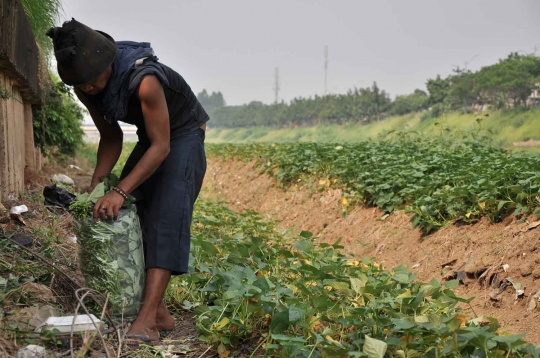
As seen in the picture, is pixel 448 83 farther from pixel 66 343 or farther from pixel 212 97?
pixel 212 97

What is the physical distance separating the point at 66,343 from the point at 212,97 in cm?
11157

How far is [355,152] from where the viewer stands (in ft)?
32.3

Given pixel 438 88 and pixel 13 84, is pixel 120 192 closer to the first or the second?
pixel 13 84

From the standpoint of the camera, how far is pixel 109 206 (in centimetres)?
309

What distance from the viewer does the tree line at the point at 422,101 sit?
77.5ft

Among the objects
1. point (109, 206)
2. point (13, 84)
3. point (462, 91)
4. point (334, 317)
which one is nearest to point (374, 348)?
point (334, 317)

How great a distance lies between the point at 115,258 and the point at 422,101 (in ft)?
123

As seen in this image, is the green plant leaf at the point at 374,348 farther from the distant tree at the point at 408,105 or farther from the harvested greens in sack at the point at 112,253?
the distant tree at the point at 408,105

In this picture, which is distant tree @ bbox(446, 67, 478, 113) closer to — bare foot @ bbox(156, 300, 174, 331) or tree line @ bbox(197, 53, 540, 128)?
tree line @ bbox(197, 53, 540, 128)

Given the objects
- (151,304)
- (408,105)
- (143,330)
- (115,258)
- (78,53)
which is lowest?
(143,330)

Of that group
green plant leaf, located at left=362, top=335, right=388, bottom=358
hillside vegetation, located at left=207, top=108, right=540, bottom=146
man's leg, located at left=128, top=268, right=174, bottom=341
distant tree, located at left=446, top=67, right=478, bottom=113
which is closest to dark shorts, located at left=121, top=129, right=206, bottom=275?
man's leg, located at left=128, top=268, right=174, bottom=341

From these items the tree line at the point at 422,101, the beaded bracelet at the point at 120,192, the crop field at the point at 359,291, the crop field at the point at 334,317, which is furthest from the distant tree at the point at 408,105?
the beaded bracelet at the point at 120,192

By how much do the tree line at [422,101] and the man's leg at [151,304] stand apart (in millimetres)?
11797

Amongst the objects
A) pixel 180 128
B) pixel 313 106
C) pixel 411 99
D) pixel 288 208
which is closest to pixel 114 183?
pixel 180 128
